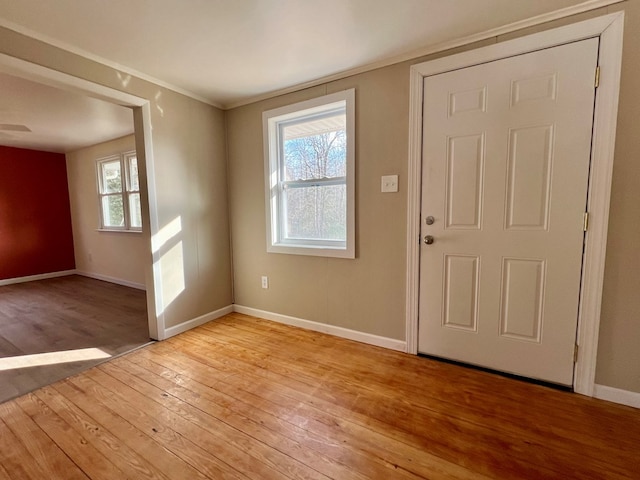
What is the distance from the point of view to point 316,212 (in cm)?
271

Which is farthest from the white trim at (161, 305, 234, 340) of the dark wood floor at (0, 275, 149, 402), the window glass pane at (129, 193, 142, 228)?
the window glass pane at (129, 193, 142, 228)

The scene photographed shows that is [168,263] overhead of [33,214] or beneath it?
beneath

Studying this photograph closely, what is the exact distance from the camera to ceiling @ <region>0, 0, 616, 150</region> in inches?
61.1

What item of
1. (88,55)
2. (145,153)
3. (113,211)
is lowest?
(113,211)

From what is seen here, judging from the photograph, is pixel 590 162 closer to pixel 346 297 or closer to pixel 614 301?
pixel 614 301

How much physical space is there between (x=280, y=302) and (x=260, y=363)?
84cm

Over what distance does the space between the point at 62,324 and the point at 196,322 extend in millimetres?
1450

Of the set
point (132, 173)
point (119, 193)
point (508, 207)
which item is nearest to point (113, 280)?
point (119, 193)

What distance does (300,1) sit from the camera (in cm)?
152

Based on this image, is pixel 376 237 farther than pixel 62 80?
Yes

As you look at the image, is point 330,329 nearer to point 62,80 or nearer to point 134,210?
point 62,80

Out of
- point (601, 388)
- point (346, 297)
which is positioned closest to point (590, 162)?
point (601, 388)

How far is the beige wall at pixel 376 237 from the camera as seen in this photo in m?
1.56

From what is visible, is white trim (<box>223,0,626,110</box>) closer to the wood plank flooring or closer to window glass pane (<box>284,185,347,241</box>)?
window glass pane (<box>284,185,347,241</box>)
